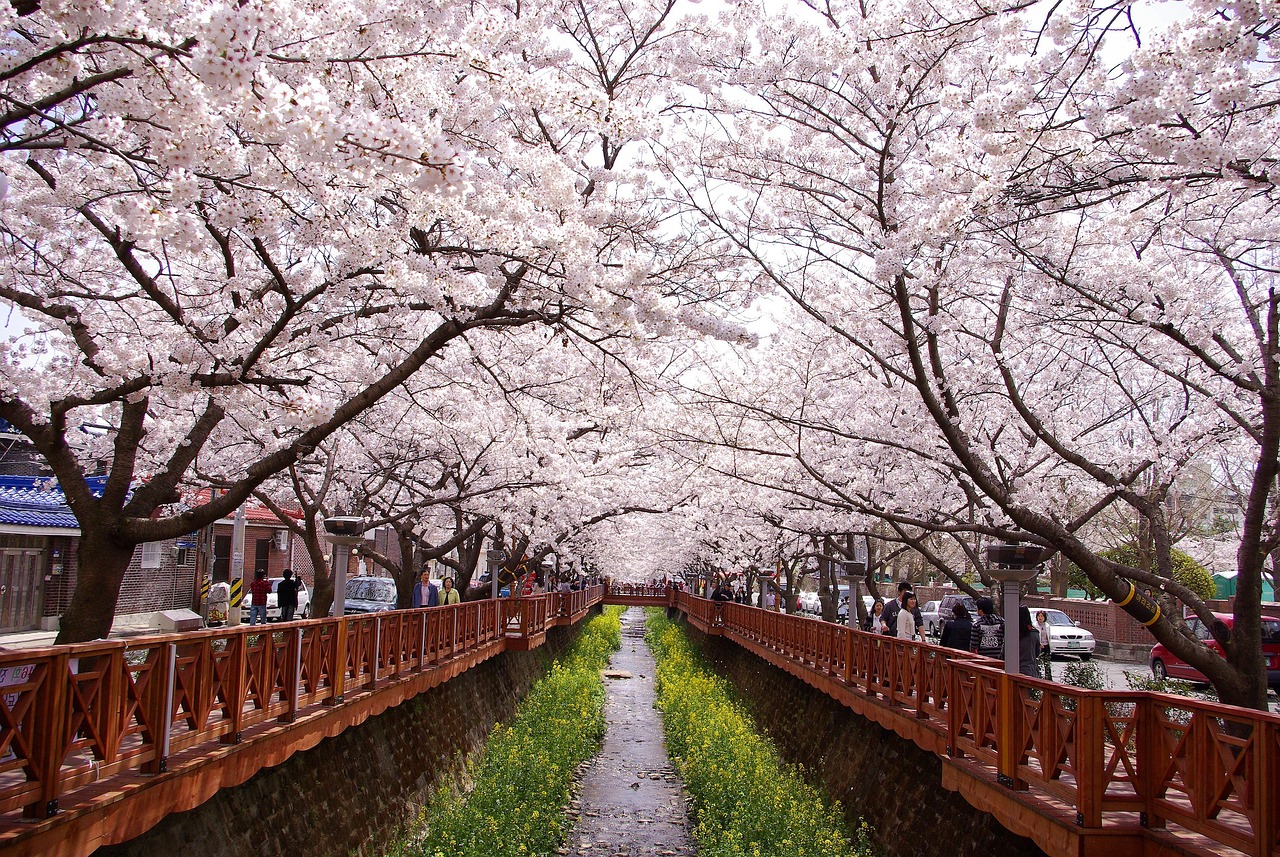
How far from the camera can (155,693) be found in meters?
6.31

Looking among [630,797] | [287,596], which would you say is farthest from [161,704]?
[287,596]

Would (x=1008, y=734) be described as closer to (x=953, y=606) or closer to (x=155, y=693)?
(x=953, y=606)

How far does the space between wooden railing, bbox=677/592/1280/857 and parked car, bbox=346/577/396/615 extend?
18.4 metres

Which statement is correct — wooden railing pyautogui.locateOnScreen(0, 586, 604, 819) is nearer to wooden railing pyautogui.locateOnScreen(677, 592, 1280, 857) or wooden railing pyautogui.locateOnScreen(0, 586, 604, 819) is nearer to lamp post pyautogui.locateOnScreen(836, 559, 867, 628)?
wooden railing pyautogui.locateOnScreen(677, 592, 1280, 857)

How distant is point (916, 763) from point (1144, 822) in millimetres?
5301

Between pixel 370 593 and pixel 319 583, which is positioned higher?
pixel 319 583

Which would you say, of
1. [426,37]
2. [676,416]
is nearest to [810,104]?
[426,37]

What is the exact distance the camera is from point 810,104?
9.11m

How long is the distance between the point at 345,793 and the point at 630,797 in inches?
349

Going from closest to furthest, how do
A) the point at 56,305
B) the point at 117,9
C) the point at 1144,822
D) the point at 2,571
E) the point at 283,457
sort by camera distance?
the point at 117,9
the point at 1144,822
the point at 283,457
the point at 56,305
the point at 2,571

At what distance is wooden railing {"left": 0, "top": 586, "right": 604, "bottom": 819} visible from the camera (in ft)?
16.6

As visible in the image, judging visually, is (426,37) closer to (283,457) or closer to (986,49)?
(283,457)

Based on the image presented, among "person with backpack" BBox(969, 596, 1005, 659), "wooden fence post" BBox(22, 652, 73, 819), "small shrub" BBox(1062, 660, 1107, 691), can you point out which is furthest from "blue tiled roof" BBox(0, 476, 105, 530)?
"small shrub" BBox(1062, 660, 1107, 691)

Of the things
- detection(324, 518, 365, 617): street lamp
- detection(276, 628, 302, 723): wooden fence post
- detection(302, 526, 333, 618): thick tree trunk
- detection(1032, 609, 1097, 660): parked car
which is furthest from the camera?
detection(1032, 609, 1097, 660): parked car
